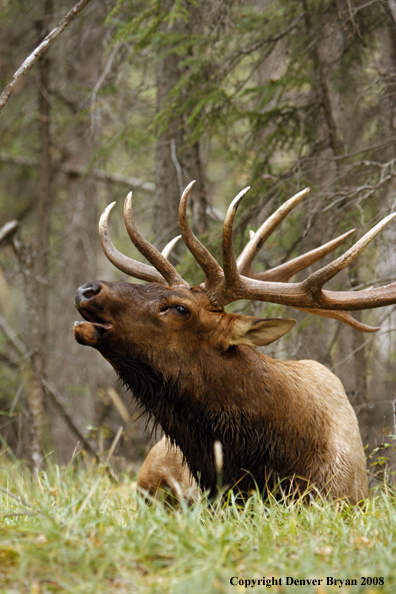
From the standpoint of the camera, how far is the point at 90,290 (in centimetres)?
376

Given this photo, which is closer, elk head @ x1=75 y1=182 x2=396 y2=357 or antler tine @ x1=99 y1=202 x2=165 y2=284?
elk head @ x1=75 y1=182 x2=396 y2=357

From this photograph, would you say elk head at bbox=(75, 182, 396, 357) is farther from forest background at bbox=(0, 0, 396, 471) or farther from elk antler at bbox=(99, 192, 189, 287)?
forest background at bbox=(0, 0, 396, 471)

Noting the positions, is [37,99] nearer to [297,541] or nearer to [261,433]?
[261,433]

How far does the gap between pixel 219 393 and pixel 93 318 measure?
98 centimetres

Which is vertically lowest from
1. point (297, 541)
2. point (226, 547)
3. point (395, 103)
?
point (297, 541)

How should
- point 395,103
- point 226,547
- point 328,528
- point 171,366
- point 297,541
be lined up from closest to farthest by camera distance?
point 226,547, point 297,541, point 328,528, point 171,366, point 395,103

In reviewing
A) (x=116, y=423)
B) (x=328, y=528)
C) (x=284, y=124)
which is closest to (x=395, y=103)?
(x=284, y=124)

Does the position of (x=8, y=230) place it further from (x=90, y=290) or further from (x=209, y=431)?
(x=209, y=431)

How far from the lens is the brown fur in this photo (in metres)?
3.91

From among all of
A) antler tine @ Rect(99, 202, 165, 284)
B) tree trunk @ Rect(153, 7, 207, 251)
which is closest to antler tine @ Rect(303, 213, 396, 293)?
antler tine @ Rect(99, 202, 165, 284)

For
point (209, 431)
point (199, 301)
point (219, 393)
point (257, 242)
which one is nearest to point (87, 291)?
point (199, 301)

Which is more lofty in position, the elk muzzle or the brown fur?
the elk muzzle

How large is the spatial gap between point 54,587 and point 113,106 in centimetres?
836

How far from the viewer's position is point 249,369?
13.5ft
